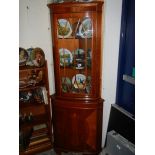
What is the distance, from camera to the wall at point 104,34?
6.75ft

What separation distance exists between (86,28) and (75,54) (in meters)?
0.32

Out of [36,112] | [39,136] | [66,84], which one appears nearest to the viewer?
[66,84]

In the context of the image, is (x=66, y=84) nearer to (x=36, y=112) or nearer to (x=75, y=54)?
(x=75, y=54)

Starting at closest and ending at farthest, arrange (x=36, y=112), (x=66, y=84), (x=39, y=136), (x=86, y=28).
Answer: (x=86, y=28)
(x=66, y=84)
(x=39, y=136)
(x=36, y=112)

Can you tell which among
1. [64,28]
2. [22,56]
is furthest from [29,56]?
[64,28]

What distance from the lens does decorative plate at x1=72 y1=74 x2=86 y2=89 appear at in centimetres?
212

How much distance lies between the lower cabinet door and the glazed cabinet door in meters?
0.17

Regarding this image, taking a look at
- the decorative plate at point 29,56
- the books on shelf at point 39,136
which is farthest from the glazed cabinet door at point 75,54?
the books on shelf at point 39,136

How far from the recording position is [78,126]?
85.0 inches

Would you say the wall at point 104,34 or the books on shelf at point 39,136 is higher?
the wall at point 104,34

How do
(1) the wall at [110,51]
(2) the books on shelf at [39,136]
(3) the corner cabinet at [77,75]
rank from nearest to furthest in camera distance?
(3) the corner cabinet at [77,75], (1) the wall at [110,51], (2) the books on shelf at [39,136]

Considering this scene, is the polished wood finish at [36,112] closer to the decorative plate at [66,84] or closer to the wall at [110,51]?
the decorative plate at [66,84]
